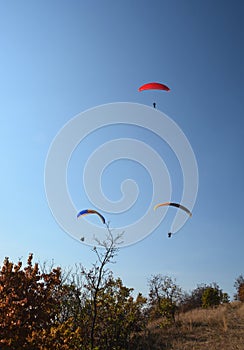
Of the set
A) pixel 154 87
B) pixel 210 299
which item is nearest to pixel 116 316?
pixel 154 87

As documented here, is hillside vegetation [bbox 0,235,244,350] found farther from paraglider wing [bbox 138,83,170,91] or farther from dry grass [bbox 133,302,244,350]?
paraglider wing [bbox 138,83,170,91]

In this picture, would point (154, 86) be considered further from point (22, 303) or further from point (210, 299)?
point (210, 299)

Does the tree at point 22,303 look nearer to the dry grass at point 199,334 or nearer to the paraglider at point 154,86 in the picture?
the dry grass at point 199,334

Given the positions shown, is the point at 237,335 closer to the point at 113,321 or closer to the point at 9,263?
the point at 113,321

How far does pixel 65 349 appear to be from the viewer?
8.98 metres

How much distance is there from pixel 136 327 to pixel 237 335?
5.76 meters

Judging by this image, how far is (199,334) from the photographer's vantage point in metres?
19.2

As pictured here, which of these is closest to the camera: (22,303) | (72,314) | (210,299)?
(22,303)

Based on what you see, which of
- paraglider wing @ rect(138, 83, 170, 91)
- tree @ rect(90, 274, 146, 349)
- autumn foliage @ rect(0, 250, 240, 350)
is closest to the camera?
autumn foliage @ rect(0, 250, 240, 350)

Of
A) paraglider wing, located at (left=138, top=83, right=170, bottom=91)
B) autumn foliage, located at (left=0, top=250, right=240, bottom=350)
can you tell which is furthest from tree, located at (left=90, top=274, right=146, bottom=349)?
paraglider wing, located at (left=138, top=83, right=170, bottom=91)

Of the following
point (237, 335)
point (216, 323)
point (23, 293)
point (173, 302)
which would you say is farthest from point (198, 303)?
point (23, 293)

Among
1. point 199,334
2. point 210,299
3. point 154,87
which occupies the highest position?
point 154,87

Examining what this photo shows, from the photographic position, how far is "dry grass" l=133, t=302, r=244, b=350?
1698 cm

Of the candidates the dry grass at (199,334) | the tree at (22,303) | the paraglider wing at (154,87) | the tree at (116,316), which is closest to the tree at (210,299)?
the dry grass at (199,334)
